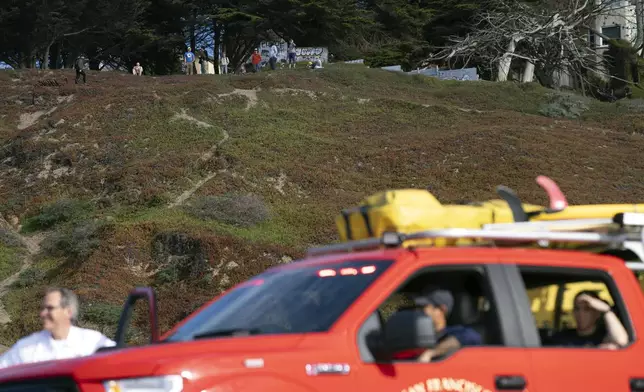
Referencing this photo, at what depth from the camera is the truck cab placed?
5000 mm

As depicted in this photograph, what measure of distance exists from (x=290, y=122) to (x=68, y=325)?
23.1 meters

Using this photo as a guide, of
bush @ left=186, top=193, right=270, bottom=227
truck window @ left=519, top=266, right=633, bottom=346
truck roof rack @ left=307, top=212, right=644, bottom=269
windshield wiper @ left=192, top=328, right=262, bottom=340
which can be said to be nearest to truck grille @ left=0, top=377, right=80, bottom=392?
windshield wiper @ left=192, top=328, right=262, bottom=340

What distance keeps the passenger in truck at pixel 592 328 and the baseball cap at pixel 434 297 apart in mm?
628

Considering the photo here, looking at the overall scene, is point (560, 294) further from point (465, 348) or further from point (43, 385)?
point (43, 385)

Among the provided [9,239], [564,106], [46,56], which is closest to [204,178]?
[9,239]

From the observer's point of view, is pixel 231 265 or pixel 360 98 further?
pixel 360 98

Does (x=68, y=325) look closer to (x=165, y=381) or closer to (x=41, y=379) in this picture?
(x=41, y=379)

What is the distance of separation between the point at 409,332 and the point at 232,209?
1702 centimetres

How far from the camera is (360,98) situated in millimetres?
32812

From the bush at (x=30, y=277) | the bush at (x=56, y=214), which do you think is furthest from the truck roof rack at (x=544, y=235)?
the bush at (x=56, y=214)

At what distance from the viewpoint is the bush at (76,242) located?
65.8 feet

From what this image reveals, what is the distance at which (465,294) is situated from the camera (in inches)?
240

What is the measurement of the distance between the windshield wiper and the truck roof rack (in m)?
0.86

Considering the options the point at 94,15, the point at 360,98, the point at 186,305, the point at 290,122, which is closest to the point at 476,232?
the point at 186,305
